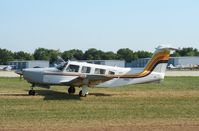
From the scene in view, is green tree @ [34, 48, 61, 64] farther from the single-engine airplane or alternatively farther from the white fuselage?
the white fuselage

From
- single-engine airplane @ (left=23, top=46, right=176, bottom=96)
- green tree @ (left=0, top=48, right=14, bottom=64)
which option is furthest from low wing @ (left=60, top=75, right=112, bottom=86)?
green tree @ (left=0, top=48, right=14, bottom=64)

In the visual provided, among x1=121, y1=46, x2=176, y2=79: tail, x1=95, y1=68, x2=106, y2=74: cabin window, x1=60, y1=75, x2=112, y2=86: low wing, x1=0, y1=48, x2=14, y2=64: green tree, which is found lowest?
x1=60, y1=75, x2=112, y2=86: low wing

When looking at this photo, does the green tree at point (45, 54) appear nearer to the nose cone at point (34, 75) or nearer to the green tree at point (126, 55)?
the green tree at point (126, 55)

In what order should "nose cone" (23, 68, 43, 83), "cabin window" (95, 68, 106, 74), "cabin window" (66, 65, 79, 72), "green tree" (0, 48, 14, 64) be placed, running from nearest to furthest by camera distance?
"nose cone" (23, 68, 43, 83) → "cabin window" (66, 65, 79, 72) → "cabin window" (95, 68, 106, 74) → "green tree" (0, 48, 14, 64)

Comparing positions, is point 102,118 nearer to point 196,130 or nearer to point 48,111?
point 48,111

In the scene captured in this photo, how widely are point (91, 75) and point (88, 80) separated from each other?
1.80ft

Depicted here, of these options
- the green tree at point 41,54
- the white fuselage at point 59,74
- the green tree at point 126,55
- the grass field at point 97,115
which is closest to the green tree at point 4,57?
the green tree at point 41,54

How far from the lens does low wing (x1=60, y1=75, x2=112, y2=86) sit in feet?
69.1

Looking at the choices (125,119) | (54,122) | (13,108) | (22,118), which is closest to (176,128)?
(125,119)

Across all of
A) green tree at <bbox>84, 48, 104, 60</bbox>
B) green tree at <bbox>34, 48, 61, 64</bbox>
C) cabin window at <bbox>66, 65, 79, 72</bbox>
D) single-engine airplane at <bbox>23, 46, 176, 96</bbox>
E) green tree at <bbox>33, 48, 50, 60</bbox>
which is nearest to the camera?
single-engine airplane at <bbox>23, 46, 176, 96</bbox>

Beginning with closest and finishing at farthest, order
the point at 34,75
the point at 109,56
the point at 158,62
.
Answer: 1. the point at 34,75
2. the point at 158,62
3. the point at 109,56

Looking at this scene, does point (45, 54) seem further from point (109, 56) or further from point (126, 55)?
point (126, 55)

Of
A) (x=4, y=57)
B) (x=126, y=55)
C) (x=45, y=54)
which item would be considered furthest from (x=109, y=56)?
(x=4, y=57)

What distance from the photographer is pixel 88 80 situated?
2144cm
